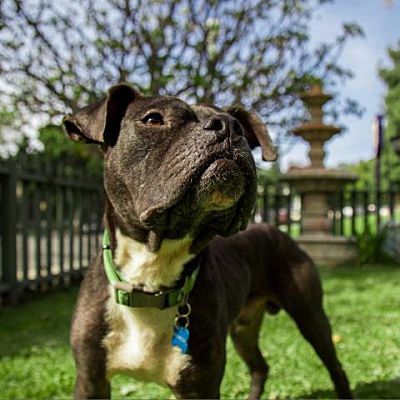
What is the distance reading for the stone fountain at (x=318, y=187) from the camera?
9.96m

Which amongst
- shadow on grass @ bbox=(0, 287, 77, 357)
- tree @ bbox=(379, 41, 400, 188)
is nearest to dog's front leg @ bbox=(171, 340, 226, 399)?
shadow on grass @ bbox=(0, 287, 77, 357)

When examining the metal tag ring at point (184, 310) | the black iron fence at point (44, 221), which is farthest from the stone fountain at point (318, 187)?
the metal tag ring at point (184, 310)

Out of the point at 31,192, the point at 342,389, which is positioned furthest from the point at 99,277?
the point at 31,192

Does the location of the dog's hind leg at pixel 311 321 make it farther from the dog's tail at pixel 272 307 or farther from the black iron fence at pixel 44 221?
the black iron fence at pixel 44 221

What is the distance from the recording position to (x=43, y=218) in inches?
324

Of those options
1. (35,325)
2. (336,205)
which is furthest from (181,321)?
(336,205)

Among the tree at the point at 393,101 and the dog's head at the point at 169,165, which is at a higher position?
the tree at the point at 393,101

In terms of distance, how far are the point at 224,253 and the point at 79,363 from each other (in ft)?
3.45

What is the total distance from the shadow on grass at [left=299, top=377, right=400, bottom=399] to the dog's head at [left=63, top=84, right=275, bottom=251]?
180 cm

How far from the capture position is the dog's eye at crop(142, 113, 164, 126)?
7.29ft

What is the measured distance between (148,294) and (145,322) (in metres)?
0.14

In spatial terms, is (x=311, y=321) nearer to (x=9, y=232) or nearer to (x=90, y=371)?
(x=90, y=371)

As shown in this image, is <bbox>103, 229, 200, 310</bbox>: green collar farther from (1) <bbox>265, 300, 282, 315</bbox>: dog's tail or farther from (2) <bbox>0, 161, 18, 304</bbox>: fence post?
(2) <bbox>0, 161, 18, 304</bbox>: fence post

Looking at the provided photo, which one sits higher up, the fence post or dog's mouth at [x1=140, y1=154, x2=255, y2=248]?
dog's mouth at [x1=140, y1=154, x2=255, y2=248]
